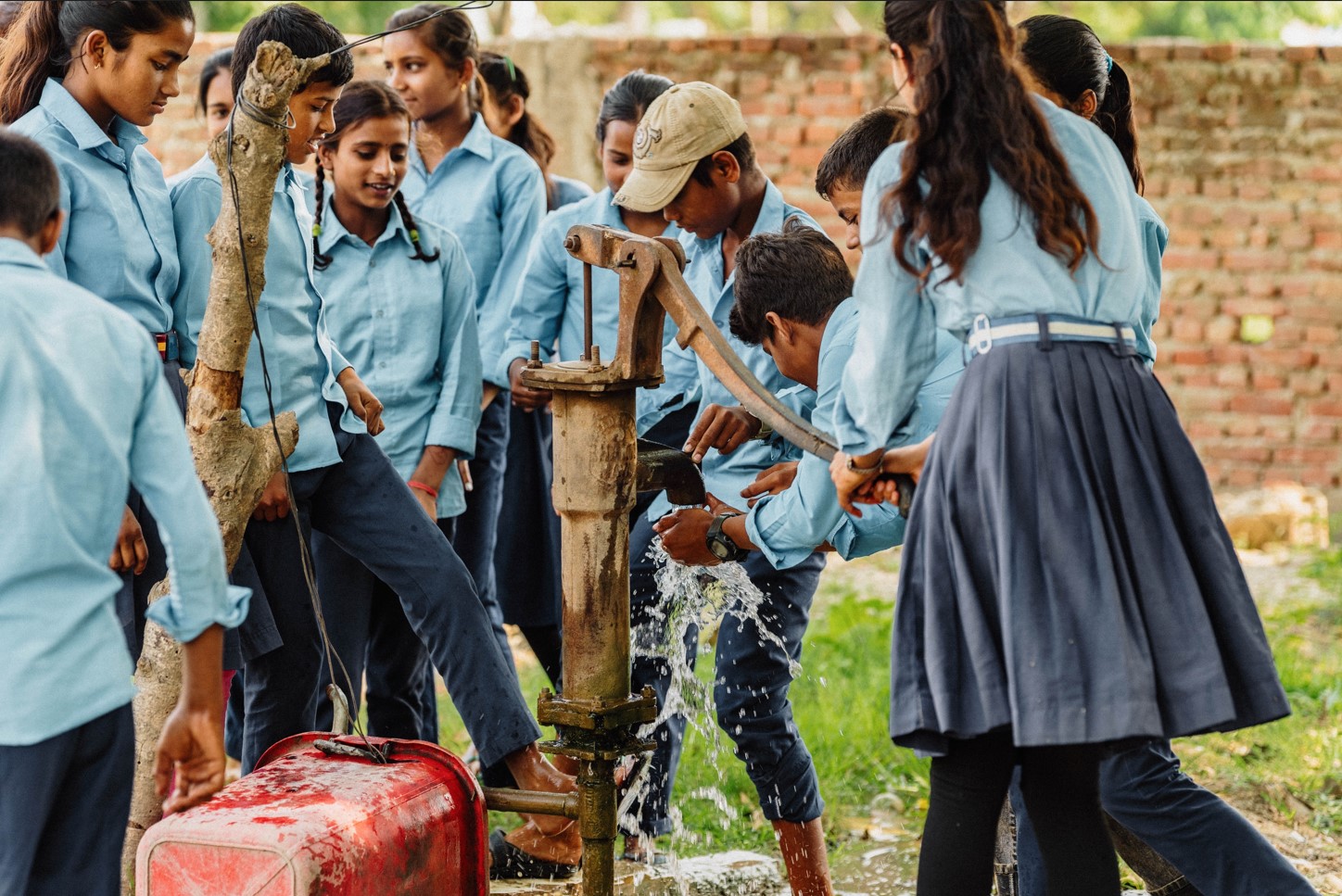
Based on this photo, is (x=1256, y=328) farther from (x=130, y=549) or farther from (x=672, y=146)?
(x=130, y=549)

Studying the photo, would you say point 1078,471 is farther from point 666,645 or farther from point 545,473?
point 545,473

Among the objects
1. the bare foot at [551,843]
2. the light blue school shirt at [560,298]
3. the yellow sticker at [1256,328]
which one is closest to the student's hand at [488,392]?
the light blue school shirt at [560,298]

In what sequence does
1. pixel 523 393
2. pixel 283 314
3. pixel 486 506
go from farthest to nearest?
pixel 486 506 → pixel 523 393 → pixel 283 314

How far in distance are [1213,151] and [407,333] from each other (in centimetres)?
545

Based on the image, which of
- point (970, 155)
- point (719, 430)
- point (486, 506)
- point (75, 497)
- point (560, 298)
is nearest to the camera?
point (75, 497)

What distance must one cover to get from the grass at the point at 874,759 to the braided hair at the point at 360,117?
4.94 ft

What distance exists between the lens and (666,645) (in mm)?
3447

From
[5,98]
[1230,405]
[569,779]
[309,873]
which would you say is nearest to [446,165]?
[5,98]

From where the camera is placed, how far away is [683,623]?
3367 millimetres

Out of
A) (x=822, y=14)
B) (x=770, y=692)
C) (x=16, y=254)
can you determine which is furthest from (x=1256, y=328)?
(x=822, y=14)

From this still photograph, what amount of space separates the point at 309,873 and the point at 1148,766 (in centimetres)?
148

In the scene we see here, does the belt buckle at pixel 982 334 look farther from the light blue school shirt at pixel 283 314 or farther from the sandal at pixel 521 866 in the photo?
the sandal at pixel 521 866

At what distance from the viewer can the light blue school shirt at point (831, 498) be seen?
A: 2654 mm

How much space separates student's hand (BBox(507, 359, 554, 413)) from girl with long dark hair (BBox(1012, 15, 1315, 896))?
4.80ft
